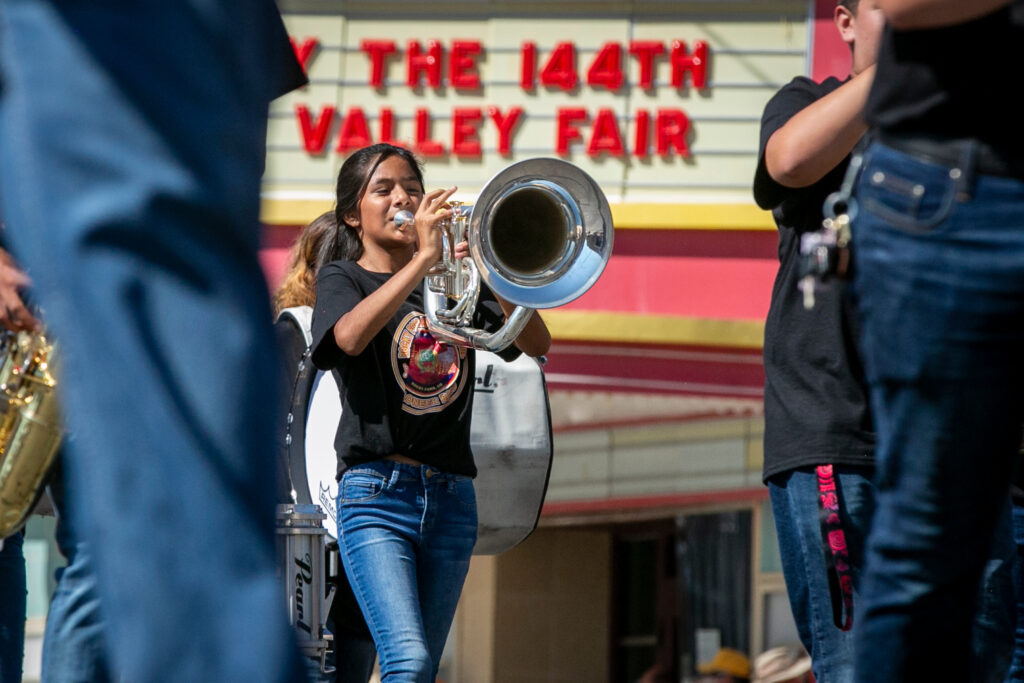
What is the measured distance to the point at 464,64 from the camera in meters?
9.00

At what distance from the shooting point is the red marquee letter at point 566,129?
349 inches

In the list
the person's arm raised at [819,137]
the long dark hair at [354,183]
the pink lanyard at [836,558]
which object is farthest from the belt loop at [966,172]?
the long dark hair at [354,183]

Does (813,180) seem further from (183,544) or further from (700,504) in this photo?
(700,504)

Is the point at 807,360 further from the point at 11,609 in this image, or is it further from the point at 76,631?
the point at 11,609

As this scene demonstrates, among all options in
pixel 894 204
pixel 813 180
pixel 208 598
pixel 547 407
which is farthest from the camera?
pixel 547 407

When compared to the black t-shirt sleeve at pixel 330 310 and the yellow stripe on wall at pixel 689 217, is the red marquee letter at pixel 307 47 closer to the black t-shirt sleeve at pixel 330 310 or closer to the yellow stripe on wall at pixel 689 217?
the yellow stripe on wall at pixel 689 217

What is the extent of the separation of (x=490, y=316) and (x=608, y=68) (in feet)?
17.7

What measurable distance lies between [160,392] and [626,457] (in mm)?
9307

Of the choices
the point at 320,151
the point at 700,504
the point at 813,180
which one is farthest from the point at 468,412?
the point at 700,504

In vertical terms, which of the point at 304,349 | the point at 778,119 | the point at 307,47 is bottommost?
the point at 304,349

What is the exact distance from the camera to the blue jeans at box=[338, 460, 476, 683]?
3281mm

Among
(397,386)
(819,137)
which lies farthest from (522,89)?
(819,137)

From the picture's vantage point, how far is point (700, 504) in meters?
10.0

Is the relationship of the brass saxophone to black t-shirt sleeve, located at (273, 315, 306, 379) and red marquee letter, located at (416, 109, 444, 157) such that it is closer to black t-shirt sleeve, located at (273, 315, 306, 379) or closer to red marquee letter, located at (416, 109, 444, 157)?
black t-shirt sleeve, located at (273, 315, 306, 379)
